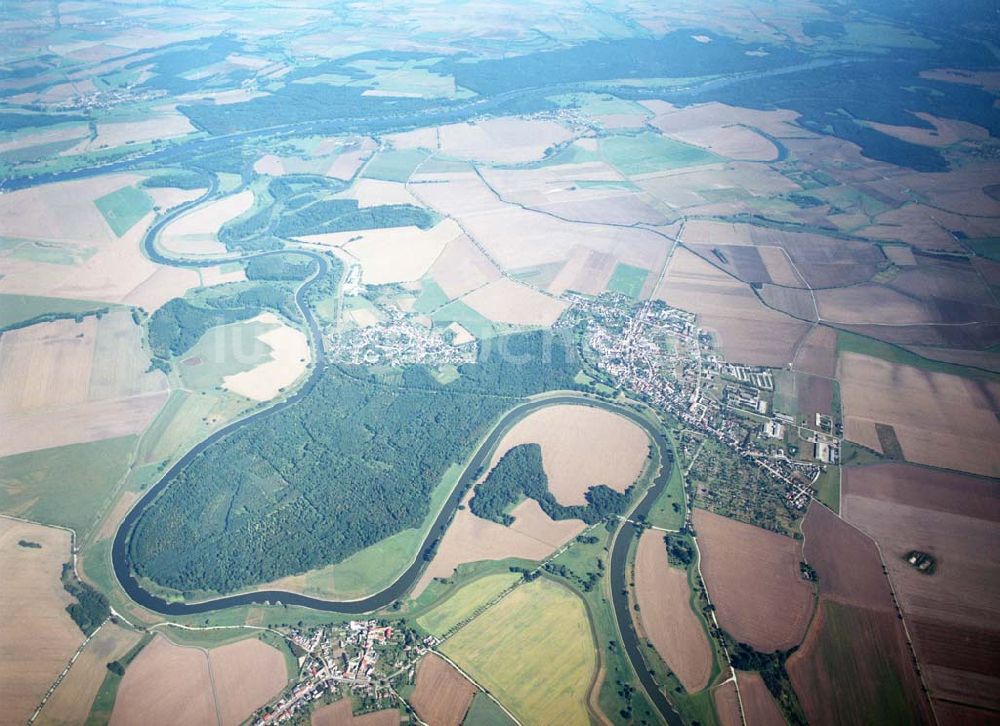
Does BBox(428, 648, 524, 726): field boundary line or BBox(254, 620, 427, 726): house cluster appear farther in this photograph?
BBox(254, 620, 427, 726): house cluster

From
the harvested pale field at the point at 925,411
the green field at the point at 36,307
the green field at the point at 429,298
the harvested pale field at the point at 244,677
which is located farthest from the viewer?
the green field at the point at 429,298

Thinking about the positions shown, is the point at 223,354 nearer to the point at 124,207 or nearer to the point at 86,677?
the point at 86,677

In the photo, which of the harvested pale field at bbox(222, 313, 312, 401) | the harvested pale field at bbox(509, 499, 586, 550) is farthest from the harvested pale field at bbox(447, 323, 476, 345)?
the harvested pale field at bbox(509, 499, 586, 550)

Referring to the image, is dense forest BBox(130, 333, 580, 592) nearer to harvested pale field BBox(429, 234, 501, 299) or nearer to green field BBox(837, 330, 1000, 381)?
harvested pale field BBox(429, 234, 501, 299)

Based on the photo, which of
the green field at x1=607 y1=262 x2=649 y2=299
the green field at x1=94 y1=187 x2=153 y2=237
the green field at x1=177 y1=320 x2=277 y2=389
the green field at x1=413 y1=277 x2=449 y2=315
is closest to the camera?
the green field at x1=177 y1=320 x2=277 y2=389

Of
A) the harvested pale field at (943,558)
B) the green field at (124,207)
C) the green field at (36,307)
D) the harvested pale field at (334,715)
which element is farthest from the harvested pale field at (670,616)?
the green field at (124,207)

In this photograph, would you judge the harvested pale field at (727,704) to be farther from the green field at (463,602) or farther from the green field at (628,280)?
the green field at (628,280)
